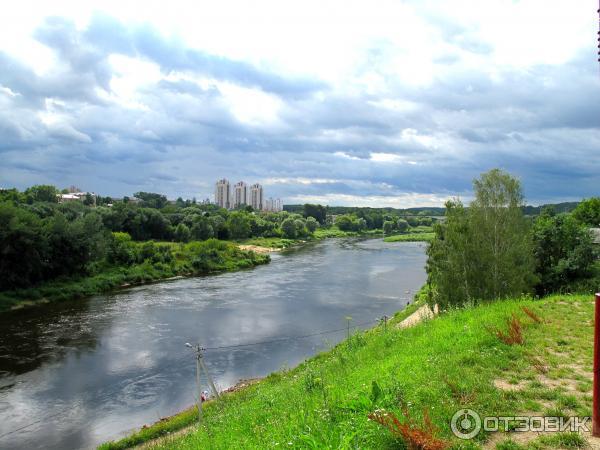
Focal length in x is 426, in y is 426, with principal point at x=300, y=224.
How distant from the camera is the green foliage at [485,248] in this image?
2052 centimetres

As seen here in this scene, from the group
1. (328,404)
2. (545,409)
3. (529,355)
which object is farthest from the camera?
(529,355)

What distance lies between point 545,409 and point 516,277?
1717 centimetres

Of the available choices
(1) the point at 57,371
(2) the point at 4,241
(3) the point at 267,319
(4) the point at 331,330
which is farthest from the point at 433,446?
(2) the point at 4,241

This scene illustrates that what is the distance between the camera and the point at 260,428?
742 centimetres

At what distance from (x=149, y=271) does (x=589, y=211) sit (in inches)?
2069

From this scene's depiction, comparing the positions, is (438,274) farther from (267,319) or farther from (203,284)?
(203,284)

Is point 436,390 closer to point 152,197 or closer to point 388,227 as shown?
point 388,227

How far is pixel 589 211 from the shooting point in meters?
50.9

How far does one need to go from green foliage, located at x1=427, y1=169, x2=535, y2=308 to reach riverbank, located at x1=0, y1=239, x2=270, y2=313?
32.2 m

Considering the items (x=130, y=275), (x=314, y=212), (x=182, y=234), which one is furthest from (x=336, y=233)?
(x=130, y=275)

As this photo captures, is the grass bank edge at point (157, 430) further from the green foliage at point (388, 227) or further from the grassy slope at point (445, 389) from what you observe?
the green foliage at point (388, 227)

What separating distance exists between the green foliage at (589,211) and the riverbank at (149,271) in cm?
4132

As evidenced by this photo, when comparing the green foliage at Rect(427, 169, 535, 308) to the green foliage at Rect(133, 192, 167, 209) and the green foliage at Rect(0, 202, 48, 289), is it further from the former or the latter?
the green foliage at Rect(133, 192, 167, 209)

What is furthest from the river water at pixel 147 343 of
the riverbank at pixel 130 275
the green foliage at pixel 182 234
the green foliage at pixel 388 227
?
the green foliage at pixel 388 227
